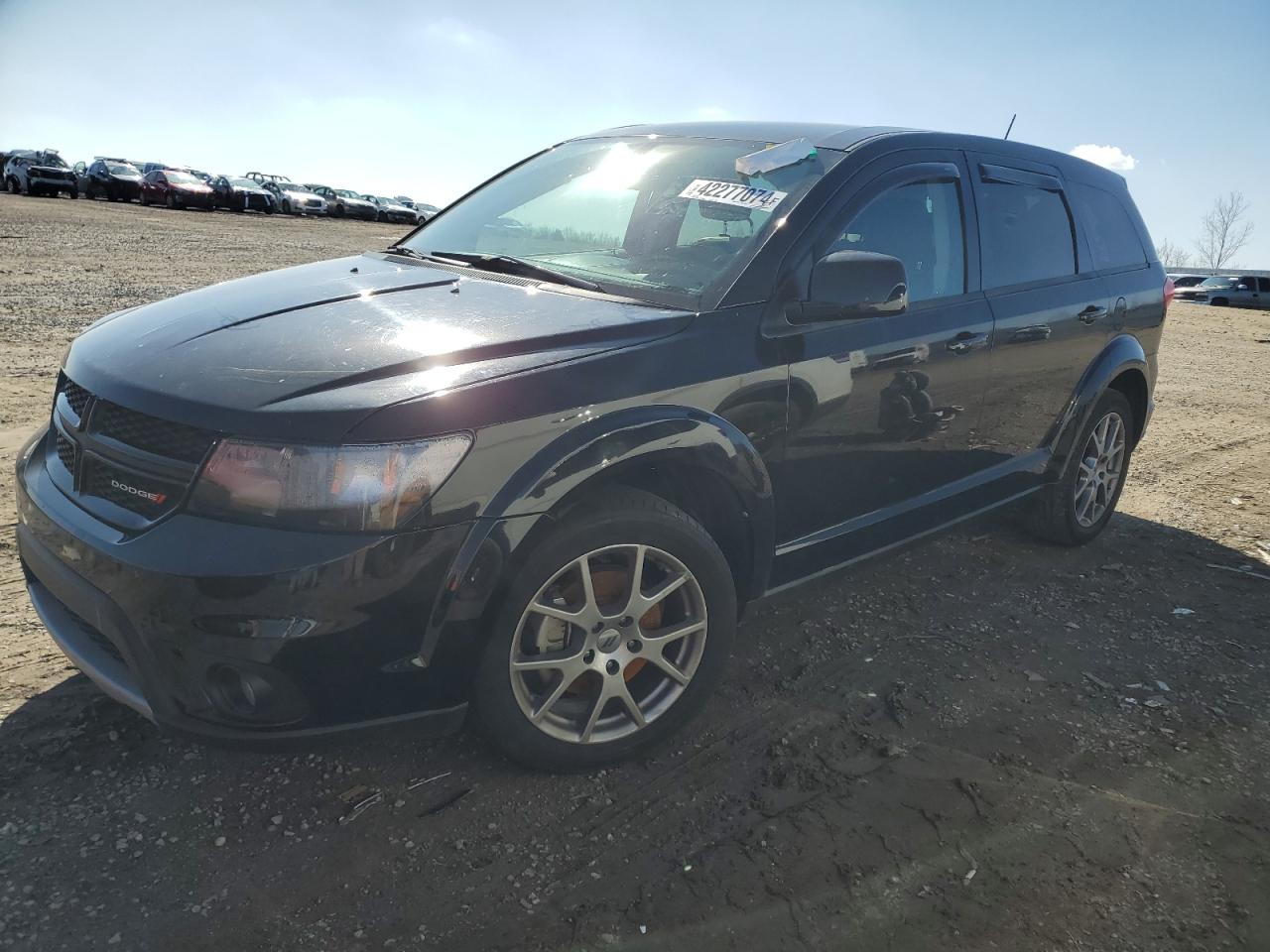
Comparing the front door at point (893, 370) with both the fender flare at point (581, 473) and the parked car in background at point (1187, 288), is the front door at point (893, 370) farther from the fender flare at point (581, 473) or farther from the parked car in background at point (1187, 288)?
the parked car in background at point (1187, 288)

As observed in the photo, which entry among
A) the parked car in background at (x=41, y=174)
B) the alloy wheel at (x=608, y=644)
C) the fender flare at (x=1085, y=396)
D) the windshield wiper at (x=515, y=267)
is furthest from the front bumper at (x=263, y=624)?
the parked car in background at (x=41, y=174)

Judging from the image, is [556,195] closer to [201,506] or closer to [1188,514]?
[201,506]

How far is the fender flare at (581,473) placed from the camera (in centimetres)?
222

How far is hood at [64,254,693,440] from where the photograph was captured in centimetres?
218

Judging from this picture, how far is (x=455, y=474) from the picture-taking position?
2.18m

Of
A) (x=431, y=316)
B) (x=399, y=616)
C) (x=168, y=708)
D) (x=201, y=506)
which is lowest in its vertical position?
(x=168, y=708)

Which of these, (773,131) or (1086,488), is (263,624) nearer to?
(773,131)

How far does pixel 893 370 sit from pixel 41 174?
37.0 m

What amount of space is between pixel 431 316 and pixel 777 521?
1.23 m

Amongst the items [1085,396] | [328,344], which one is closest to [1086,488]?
[1085,396]

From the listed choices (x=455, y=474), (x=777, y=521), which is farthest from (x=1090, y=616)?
(x=455, y=474)

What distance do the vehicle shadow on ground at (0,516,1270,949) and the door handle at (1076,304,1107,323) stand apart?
158cm

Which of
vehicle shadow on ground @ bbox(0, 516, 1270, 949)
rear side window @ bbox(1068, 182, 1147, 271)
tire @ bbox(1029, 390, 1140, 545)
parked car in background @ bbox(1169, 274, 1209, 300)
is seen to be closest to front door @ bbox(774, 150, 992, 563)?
vehicle shadow on ground @ bbox(0, 516, 1270, 949)

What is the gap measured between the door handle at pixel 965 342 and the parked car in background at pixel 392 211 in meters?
41.5
